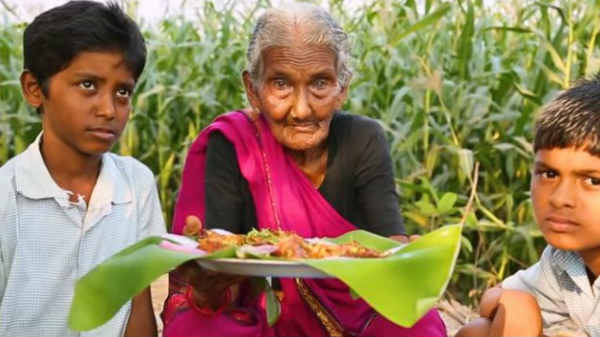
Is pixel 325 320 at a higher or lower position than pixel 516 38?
lower

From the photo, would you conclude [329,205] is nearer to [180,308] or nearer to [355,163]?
[355,163]

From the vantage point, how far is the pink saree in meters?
2.60

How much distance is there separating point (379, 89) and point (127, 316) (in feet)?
7.02

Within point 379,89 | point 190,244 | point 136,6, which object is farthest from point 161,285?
point 190,244

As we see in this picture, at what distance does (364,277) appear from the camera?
199cm

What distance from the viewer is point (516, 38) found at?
4.80 m

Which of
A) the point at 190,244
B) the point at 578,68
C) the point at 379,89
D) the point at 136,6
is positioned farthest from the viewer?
the point at 136,6

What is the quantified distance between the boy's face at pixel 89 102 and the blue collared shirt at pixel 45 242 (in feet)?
0.41

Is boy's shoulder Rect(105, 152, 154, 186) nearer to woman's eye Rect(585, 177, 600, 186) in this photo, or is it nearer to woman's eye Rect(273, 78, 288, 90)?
woman's eye Rect(273, 78, 288, 90)

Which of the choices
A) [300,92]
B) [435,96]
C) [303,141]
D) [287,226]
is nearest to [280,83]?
[300,92]

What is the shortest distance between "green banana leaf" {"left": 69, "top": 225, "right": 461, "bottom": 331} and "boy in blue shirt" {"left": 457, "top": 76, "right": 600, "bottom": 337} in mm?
491

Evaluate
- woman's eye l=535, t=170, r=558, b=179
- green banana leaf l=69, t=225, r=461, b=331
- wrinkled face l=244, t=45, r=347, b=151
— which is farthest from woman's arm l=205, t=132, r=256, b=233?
woman's eye l=535, t=170, r=558, b=179

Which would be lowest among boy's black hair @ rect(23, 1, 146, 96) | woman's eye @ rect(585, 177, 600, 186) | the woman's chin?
woman's eye @ rect(585, 177, 600, 186)

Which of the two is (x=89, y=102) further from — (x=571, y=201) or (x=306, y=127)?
(x=571, y=201)
